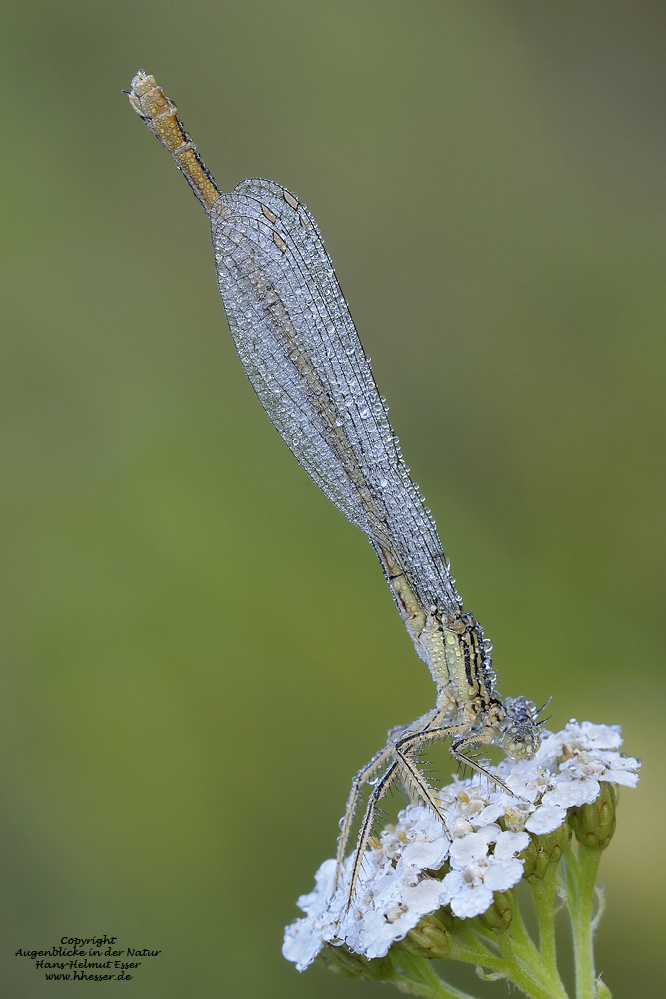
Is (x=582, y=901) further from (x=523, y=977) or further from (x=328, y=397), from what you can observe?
(x=328, y=397)

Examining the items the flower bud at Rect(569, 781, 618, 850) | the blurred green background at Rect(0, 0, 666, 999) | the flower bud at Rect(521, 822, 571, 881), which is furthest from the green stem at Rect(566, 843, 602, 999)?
the blurred green background at Rect(0, 0, 666, 999)

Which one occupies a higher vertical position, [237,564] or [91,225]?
[91,225]

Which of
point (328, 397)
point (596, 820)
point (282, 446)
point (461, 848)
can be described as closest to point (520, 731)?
point (596, 820)

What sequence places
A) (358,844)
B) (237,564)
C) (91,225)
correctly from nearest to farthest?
(358,844)
(237,564)
(91,225)

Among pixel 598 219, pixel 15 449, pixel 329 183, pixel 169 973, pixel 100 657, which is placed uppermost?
pixel 329 183

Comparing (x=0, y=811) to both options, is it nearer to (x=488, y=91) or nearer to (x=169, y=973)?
(x=169, y=973)

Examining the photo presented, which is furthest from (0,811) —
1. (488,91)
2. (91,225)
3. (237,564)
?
(488,91)

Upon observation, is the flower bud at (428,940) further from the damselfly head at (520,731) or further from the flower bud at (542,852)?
the damselfly head at (520,731)
